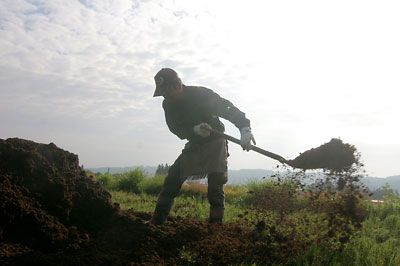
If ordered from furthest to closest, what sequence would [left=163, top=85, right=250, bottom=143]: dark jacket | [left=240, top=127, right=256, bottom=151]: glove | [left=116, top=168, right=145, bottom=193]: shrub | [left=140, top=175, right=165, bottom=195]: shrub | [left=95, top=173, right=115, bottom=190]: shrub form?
1. [left=95, top=173, right=115, bottom=190]: shrub
2. [left=116, top=168, right=145, bottom=193]: shrub
3. [left=140, top=175, right=165, bottom=195]: shrub
4. [left=163, top=85, right=250, bottom=143]: dark jacket
5. [left=240, top=127, right=256, bottom=151]: glove

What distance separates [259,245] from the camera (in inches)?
179

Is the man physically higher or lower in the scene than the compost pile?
higher

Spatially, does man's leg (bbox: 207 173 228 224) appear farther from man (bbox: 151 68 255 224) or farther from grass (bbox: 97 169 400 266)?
grass (bbox: 97 169 400 266)

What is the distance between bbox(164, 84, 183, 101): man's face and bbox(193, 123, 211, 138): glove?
1.47 feet

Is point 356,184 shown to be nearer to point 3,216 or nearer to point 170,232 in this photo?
point 170,232

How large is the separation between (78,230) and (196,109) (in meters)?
2.01

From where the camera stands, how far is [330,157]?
4.88 meters

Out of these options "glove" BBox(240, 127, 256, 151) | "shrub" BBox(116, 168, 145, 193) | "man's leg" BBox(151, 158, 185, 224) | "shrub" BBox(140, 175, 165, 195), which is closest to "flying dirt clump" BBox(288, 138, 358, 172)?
"glove" BBox(240, 127, 256, 151)

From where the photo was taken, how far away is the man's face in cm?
540

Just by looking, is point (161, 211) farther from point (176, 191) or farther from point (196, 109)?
point (196, 109)

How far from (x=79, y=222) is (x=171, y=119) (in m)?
1.70

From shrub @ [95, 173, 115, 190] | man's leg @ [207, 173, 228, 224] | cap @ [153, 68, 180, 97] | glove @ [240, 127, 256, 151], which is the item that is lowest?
man's leg @ [207, 173, 228, 224]

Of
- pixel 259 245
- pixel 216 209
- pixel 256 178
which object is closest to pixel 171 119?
pixel 216 209

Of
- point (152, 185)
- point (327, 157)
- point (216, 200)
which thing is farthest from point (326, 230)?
point (152, 185)
